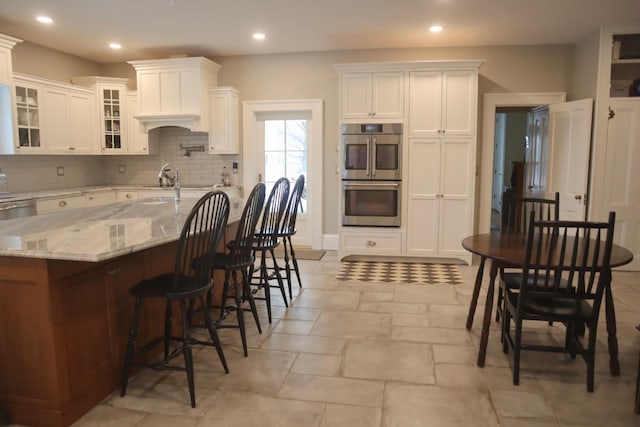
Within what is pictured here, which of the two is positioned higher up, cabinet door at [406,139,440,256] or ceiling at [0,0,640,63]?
ceiling at [0,0,640,63]

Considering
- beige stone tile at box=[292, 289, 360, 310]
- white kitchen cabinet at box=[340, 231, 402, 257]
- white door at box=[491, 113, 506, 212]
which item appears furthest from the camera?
white door at box=[491, 113, 506, 212]

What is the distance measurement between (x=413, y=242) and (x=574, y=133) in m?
2.21

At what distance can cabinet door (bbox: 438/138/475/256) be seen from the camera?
17.9ft

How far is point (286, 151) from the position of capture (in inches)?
254

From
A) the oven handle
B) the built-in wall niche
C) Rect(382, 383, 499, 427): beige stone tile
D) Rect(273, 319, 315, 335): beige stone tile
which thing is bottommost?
Rect(382, 383, 499, 427): beige stone tile

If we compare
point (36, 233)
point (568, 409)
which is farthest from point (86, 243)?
point (568, 409)

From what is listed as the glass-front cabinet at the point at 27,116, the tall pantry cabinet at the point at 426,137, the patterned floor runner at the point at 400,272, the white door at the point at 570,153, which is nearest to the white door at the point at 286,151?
the tall pantry cabinet at the point at 426,137

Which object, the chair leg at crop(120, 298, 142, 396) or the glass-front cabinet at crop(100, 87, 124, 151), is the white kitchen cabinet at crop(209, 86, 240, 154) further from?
the chair leg at crop(120, 298, 142, 396)

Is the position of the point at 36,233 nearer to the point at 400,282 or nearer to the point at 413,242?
the point at 400,282

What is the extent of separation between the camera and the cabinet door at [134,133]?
634 centimetres

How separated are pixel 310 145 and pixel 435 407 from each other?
4.46m

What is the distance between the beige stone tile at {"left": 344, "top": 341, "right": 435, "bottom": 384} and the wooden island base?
1.41m

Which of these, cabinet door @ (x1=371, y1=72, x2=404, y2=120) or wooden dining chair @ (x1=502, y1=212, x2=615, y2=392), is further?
cabinet door @ (x1=371, y1=72, x2=404, y2=120)

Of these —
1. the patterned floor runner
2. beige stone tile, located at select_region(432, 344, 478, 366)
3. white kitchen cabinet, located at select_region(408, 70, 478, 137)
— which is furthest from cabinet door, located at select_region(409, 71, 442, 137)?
beige stone tile, located at select_region(432, 344, 478, 366)
